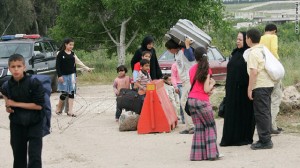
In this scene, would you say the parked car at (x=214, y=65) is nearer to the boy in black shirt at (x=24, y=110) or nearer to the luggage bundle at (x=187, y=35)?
the luggage bundle at (x=187, y=35)

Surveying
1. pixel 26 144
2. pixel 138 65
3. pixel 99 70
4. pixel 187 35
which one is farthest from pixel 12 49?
pixel 26 144

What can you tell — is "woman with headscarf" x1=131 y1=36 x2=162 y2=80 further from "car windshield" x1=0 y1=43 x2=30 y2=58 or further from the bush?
the bush

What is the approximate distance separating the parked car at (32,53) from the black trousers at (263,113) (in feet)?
39.7

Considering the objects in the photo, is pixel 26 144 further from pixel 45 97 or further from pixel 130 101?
pixel 130 101

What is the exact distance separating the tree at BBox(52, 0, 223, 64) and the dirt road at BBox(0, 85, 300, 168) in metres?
13.9

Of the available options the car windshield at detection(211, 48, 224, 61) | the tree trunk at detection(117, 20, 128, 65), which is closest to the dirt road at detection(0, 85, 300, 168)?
the car windshield at detection(211, 48, 224, 61)

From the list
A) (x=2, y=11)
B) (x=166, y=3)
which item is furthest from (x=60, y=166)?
(x=2, y=11)

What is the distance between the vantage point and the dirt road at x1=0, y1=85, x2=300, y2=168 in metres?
9.65

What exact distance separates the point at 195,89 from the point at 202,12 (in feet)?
66.2

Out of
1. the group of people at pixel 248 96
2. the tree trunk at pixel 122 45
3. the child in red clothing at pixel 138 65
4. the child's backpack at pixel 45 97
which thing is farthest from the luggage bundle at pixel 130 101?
the tree trunk at pixel 122 45

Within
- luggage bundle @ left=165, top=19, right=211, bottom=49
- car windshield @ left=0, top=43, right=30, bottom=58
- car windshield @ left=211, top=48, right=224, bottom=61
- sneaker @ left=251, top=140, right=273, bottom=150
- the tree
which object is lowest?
sneaker @ left=251, top=140, right=273, bottom=150

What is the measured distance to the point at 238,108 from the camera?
11.0 meters

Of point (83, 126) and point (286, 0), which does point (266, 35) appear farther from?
point (286, 0)

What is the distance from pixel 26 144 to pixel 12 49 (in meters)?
14.9
